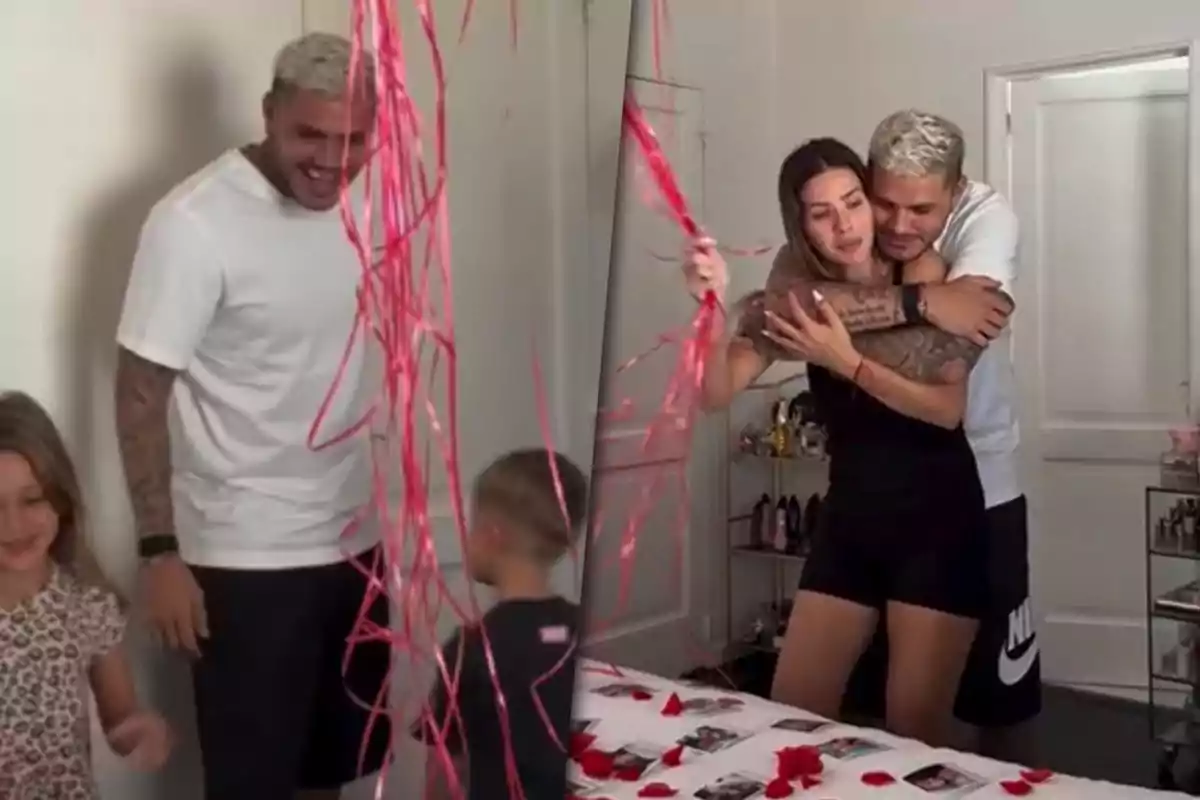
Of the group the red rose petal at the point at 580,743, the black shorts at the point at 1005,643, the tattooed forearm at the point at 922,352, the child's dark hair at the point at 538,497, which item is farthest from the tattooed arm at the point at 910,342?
the red rose petal at the point at 580,743

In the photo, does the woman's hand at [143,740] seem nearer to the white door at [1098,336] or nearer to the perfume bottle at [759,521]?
the perfume bottle at [759,521]

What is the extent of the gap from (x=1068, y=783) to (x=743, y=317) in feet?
1.32

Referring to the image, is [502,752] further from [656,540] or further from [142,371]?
[142,371]

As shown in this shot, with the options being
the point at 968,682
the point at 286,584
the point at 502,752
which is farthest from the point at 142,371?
the point at 968,682

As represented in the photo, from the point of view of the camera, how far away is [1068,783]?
81 centimetres

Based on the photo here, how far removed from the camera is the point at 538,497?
760mm

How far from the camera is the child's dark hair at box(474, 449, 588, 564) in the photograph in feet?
2.35

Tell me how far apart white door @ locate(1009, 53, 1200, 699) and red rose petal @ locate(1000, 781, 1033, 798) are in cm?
8

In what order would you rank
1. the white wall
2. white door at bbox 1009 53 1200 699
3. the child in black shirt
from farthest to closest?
white door at bbox 1009 53 1200 699 → the child in black shirt → the white wall

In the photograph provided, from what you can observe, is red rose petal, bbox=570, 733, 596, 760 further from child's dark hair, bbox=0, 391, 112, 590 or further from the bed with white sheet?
child's dark hair, bbox=0, 391, 112, 590

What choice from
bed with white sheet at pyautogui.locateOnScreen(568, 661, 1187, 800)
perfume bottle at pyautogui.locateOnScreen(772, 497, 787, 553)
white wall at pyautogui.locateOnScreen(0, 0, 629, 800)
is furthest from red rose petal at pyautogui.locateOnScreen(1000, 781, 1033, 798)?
white wall at pyautogui.locateOnScreen(0, 0, 629, 800)

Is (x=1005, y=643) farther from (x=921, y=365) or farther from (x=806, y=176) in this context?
(x=806, y=176)

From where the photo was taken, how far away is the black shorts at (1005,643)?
848 millimetres

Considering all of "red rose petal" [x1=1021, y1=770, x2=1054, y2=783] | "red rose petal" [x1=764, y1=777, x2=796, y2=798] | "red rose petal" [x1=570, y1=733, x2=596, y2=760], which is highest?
"red rose petal" [x1=570, y1=733, x2=596, y2=760]
